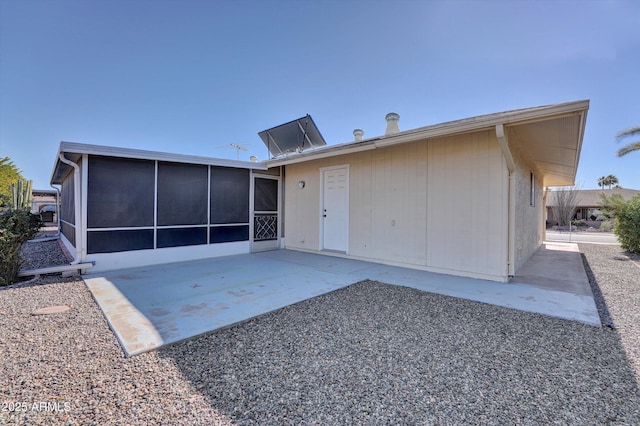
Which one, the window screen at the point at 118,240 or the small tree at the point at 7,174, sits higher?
the small tree at the point at 7,174

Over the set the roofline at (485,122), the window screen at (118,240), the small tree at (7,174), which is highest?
the small tree at (7,174)

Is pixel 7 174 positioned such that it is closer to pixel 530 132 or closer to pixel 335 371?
pixel 335 371

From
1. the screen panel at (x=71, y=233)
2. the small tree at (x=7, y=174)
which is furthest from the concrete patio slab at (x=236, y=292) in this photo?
the small tree at (x=7, y=174)

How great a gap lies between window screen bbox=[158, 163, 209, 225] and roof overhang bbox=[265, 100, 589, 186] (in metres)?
2.02

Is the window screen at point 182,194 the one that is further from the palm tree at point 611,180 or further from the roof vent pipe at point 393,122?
the palm tree at point 611,180

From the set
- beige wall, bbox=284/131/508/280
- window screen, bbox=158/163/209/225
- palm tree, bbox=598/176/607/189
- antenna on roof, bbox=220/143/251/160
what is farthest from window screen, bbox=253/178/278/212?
palm tree, bbox=598/176/607/189

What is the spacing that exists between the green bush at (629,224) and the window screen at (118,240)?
1440cm

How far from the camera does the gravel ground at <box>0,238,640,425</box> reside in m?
1.76

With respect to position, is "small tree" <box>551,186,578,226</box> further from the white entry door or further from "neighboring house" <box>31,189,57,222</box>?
"neighboring house" <box>31,189,57,222</box>

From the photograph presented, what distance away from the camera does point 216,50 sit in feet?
27.6

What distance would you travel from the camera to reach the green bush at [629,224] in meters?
8.88

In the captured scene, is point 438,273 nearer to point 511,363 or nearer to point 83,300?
point 511,363

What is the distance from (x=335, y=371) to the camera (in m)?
2.26

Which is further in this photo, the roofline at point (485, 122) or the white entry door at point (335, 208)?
the white entry door at point (335, 208)
